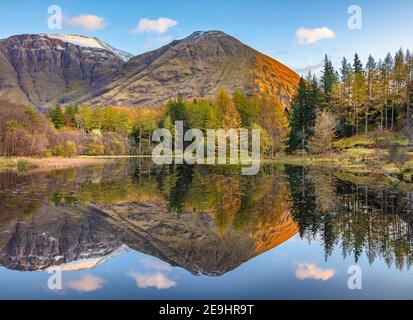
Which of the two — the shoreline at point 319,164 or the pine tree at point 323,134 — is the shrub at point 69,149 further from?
the pine tree at point 323,134

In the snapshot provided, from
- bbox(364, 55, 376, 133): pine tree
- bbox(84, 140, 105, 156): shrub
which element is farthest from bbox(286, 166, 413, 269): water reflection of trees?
bbox(84, 140, 105, 156): shrub

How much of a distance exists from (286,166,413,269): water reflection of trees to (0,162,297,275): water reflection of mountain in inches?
45.0

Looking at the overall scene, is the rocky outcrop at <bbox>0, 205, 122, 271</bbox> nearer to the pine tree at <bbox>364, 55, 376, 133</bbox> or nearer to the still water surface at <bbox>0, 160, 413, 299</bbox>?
the still water surface at <bbox>0, 160, 413, 299</bbox>

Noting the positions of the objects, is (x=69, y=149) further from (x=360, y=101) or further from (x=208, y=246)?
(x=208, y=246)

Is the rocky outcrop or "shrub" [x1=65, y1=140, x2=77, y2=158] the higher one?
"shrub" [x1=65, y1=140, x2=77, y2=158]

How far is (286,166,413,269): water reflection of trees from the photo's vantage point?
43.0ft

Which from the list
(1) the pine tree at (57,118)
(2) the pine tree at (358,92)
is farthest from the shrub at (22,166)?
(2) the pine tree at (358,92)

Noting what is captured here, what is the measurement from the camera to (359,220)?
17.7 m

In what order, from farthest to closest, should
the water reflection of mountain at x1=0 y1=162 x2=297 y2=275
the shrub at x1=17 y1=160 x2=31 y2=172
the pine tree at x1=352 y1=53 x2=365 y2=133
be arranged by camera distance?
the pine tree at x1=352 y1=53 x2=365 y2=133
the shrub at x1=17 y1=160 x2=31 y2=172
the water reflection of mountain at x1=0 y1=162 x2=297 y2=275

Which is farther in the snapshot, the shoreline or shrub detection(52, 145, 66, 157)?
shrub detection(52, 145, 66, 157)

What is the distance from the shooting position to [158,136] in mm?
112562

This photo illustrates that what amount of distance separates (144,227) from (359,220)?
9.45 meters

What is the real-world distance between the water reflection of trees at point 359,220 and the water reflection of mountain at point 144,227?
1.14 metres

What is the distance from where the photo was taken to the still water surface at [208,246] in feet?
33.5
